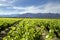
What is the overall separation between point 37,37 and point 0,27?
34.8 ft

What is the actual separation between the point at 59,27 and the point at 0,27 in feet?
28.8

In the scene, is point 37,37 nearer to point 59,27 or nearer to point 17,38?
point 17,38

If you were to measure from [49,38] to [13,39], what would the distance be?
4034 millimetres

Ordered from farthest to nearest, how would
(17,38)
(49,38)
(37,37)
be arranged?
1. (37,37)
2. (49,38)
3. (17,38)

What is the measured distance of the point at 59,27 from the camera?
2667 cm

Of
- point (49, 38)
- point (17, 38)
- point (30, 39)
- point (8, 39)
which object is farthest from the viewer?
point (49, 38)

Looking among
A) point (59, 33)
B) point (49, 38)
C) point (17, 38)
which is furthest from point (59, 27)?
point (17, 38)

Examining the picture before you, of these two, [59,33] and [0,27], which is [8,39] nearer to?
[59,33]

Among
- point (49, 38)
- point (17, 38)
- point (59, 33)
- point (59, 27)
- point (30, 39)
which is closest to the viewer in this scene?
point (17, 38)

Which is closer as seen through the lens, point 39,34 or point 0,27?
point 39,34

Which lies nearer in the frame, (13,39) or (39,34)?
(13,39)

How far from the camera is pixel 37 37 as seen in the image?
18719 mm

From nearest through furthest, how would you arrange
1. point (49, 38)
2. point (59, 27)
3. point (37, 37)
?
point (49, 38)
point (37, 37)
point (59, 27)

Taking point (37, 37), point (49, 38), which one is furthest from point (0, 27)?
point (49, 38)
